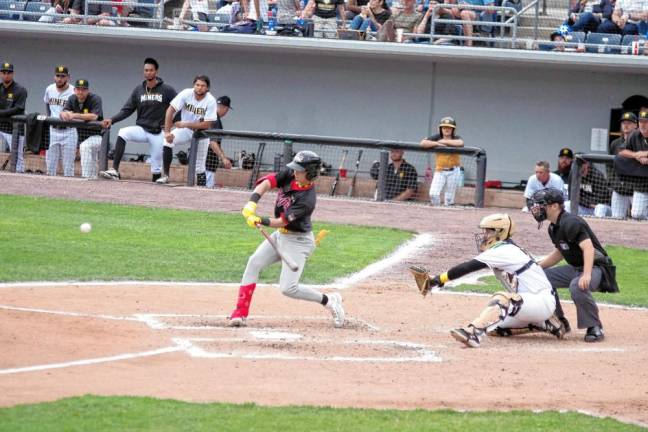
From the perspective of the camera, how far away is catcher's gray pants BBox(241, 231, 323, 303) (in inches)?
389

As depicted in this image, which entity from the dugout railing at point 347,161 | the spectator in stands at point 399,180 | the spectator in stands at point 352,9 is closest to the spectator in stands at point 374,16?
the spectator in stands at point 352,9

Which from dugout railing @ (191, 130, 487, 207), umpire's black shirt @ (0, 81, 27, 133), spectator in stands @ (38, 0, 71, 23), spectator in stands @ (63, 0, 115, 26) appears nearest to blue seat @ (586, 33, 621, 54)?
dugout railing @ (191, 130, 487, 207)

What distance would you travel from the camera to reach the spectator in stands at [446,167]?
18297 millimetres

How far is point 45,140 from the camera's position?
19469 millimetres

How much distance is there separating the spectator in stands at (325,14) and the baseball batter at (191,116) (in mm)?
3774

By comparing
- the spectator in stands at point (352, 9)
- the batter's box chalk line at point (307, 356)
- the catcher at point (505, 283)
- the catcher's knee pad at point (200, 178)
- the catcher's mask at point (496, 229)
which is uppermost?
the spectator in stands at point (352, 9)

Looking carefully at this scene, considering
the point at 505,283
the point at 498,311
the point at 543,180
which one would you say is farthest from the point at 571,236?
the point at 543,180

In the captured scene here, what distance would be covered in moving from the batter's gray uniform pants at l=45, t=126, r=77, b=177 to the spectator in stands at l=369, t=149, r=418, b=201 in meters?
5.22

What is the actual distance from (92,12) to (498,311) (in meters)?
15.5

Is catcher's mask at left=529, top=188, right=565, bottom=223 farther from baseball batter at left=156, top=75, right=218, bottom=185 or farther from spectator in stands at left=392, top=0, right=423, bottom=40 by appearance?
spectator in stands at left=392, top=0, right=423, bottom=40

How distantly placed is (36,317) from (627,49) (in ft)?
44.2

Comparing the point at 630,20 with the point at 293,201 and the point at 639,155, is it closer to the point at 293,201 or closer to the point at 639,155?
the point at 639,155

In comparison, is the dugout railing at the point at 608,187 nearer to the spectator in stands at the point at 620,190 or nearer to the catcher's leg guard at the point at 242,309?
the spectator in stands at the point at 620,190

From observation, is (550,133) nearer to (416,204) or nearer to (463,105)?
(463,105)
